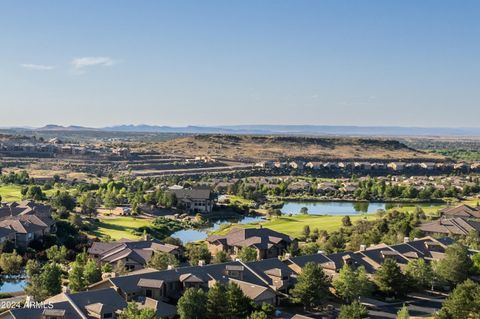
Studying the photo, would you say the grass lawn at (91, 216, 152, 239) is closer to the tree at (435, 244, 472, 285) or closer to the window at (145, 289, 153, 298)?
the window at (145, 289, 153, 298)

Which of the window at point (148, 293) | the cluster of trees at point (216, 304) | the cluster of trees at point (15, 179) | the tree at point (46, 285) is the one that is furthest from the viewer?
the cluster of trees at point (15, 179)

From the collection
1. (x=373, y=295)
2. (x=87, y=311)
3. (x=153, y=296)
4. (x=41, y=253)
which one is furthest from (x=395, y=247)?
(x=41, y=253)

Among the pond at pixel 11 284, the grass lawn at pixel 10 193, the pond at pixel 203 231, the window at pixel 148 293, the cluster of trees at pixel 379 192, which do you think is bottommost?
the pond at pixel 203 231

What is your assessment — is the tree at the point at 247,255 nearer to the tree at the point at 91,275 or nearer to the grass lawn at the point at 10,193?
the tree at the point at 91,275

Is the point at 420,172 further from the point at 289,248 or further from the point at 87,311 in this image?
the point at 87,311

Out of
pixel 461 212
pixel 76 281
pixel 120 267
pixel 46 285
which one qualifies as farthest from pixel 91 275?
pixel 461 212

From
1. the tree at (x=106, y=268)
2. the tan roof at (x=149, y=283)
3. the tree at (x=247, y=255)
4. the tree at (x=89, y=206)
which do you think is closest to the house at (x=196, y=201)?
the tree at (x=89, y=206)

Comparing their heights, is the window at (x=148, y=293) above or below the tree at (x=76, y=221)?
above

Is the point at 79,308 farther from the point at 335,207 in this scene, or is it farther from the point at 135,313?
the point at 335,207
